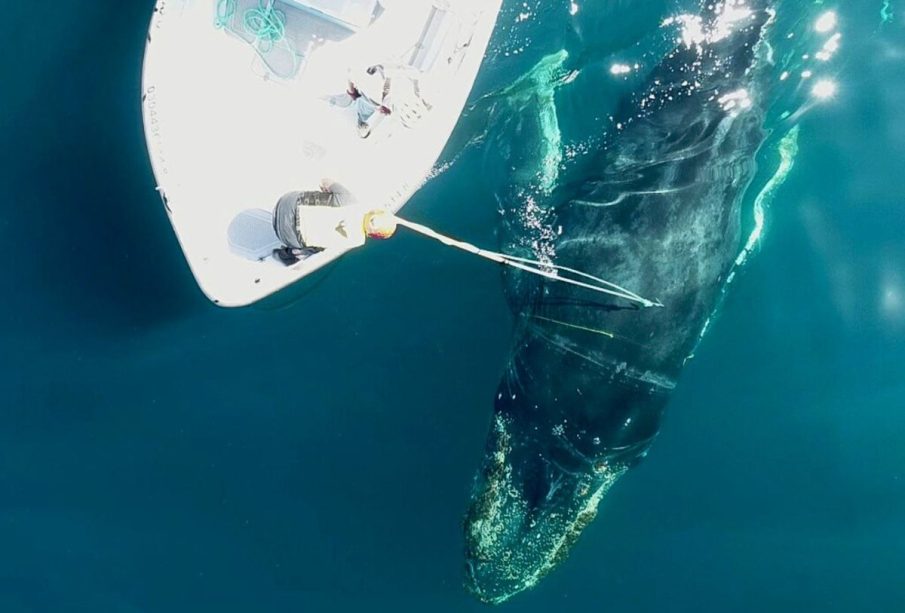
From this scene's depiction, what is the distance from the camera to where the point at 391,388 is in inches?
408

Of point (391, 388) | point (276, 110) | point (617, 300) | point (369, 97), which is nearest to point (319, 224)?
point (369, 97)

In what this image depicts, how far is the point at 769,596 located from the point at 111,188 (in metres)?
9.93

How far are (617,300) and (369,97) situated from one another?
143 inches

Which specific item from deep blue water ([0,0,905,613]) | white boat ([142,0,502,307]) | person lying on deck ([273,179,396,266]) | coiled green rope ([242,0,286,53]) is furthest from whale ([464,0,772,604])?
coiled green rope ([242,0,286,53])

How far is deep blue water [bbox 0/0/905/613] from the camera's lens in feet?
33.5

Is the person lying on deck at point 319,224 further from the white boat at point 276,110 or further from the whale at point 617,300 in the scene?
the whale at point 617,300

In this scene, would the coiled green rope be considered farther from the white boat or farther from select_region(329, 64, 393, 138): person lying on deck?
select_region(329, 64, 393, 138): person lying on deck

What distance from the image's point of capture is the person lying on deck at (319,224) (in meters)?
8.80

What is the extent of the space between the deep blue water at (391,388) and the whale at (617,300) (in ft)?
1.33

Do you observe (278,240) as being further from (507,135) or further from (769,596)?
(769,596)

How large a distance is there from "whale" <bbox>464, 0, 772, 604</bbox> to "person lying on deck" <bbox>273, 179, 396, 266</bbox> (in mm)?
2130

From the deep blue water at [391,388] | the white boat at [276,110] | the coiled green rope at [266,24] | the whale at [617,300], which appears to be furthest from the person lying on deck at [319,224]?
the whale at [617,300]

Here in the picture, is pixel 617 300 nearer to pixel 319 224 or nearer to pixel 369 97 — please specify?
pixel 319 224

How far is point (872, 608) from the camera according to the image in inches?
435
